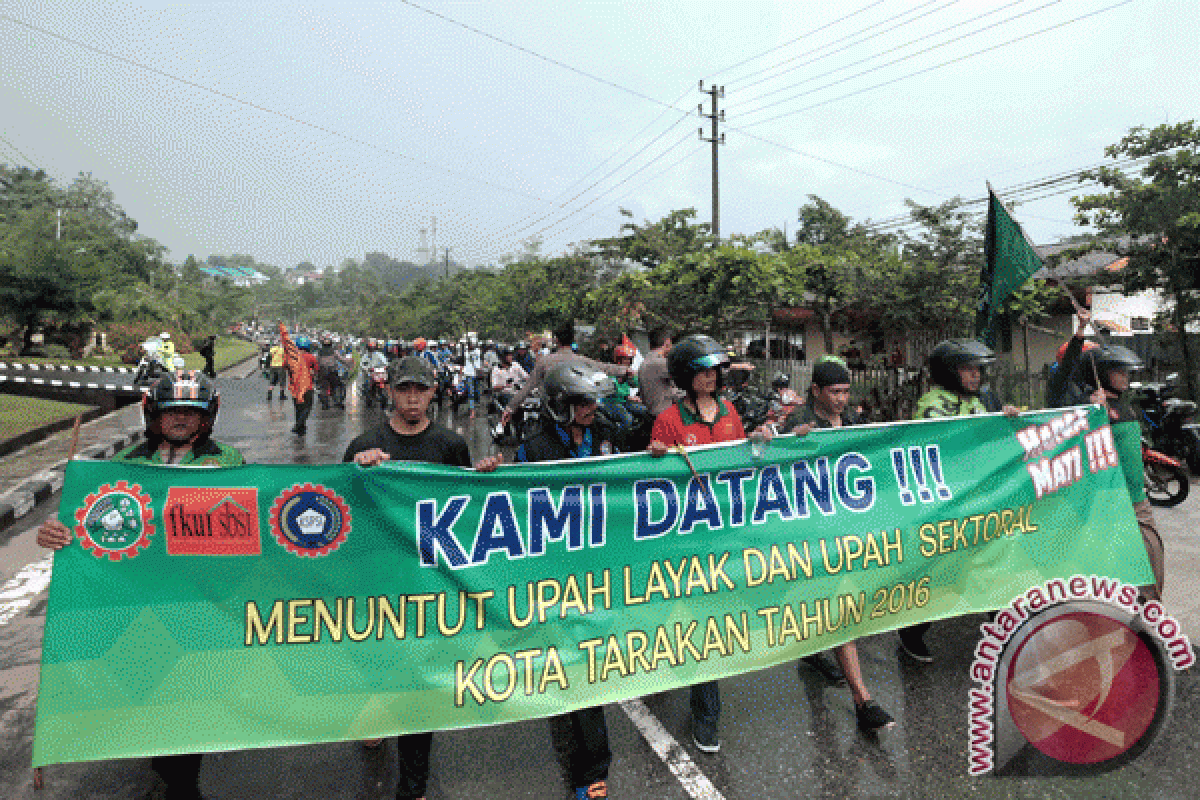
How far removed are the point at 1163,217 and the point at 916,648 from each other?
962 centimetres

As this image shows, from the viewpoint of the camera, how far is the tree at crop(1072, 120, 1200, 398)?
1030cm

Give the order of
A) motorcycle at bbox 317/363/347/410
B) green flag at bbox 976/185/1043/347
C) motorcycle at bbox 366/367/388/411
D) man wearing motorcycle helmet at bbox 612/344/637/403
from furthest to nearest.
→ motorcycle at bbox 317/363/347/410 < motorcycle at bbox 366/367/388/411 < man wearing motorcycle helmet at bbox 612/344/637/403 < green flag at bbox 976/185/1043/347

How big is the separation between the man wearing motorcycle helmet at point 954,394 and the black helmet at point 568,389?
200 centimetres

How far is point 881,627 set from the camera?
3.64m

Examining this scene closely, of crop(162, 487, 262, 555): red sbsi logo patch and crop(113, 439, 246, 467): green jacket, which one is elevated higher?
crop(113, 439, 246, 467): green jacket

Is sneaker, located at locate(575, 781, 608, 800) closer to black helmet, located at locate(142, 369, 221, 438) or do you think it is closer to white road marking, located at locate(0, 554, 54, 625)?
black helmet, located at locate(142, 369, 221, 438)

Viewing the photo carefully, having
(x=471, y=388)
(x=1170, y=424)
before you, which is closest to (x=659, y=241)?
(x=471, y=388)

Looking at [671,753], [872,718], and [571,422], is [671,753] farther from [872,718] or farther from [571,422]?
[571,422]

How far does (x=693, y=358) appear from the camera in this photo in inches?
145

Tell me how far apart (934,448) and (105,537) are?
3.86 m

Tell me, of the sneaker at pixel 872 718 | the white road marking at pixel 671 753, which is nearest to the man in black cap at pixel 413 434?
the white road marking at pixel 671 753

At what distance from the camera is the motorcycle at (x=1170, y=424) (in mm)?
8344

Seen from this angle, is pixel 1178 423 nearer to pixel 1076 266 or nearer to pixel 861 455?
pixel 861 455

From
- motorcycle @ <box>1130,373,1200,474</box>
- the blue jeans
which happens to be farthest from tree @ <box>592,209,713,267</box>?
motorcycle @ <box>1130,373,1200,474</box>
